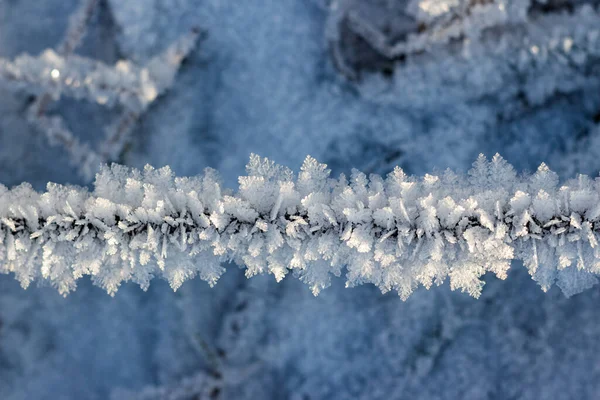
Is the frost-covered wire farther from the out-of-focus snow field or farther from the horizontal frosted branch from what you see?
the horizontal frosted branch

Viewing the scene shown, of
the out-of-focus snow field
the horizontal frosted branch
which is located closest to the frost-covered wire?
the out-of-focus snow field

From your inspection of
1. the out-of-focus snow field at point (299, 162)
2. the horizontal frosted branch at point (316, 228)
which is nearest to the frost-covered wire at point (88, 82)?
the out-of-focus snow field at point (299, 162)

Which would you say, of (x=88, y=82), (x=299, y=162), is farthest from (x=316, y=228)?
(x=88, y=82)

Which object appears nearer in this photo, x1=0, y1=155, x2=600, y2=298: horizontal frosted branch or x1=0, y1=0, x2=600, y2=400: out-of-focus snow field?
x1=0, y1=155, x2=600, y2=298: horizontal frosted branch

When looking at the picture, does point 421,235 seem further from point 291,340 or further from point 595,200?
point 291,340

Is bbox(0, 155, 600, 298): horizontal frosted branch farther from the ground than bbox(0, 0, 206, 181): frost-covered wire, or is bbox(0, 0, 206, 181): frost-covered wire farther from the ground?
bbox(0, 0, 206, 181): frost-covered wire
